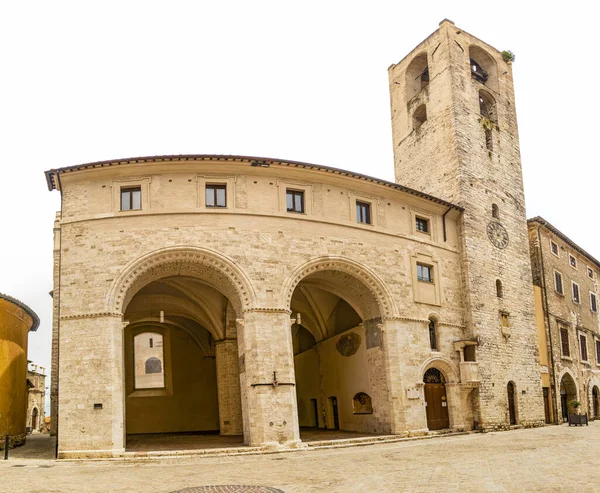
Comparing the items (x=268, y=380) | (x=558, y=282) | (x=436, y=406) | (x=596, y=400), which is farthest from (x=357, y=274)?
(x=596, y=400)

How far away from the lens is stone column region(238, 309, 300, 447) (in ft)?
69.1

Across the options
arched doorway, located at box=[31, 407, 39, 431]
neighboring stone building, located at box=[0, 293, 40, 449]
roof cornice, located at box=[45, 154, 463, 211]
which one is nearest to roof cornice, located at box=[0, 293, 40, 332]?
neighboring stone building, located at box=[0, 293, 40, 449]

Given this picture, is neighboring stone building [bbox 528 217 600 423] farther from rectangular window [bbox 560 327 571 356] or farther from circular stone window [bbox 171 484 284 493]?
circular stone window [bbox 171 484 284 493]

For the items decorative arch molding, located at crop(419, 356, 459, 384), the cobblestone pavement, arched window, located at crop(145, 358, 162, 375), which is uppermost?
arched window, located at crop(145, 358, 162, 375)

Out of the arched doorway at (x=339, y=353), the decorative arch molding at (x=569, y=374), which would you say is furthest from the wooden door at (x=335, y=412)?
the decorative arch molding at (x=569, y=374)

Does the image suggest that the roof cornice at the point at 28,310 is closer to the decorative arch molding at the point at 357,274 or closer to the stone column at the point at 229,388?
the stone column at the point at 229,388

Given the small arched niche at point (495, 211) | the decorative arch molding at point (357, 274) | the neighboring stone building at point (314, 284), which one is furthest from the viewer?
the small arched niche at point (495, 211)

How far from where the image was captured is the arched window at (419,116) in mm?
33319

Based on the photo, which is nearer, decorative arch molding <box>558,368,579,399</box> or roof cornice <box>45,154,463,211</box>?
roof cornice <box>45,154,463,211</box>

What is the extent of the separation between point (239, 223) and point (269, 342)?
4.34m

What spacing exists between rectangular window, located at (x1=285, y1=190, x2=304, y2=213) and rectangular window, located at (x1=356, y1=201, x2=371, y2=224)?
2.50m

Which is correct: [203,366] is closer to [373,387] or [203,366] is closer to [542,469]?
[373,387]


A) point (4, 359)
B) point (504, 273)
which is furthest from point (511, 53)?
point (4, 359)

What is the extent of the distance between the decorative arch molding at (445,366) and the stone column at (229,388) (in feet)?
26.7
